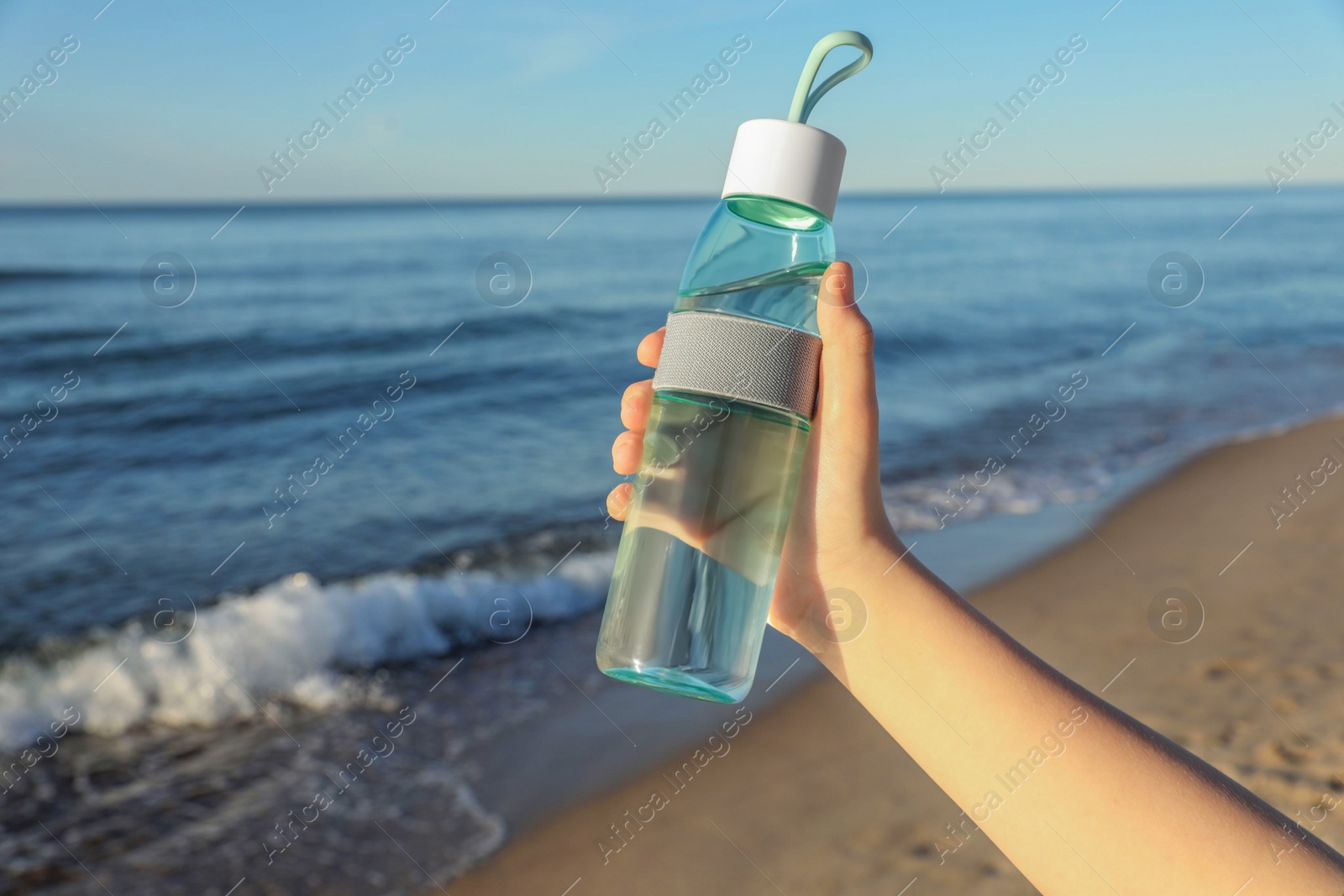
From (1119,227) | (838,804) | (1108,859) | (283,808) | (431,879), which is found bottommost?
(1119,227)

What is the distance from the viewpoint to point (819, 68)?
60.2 inches

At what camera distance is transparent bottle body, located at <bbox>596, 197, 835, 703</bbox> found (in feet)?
5.45

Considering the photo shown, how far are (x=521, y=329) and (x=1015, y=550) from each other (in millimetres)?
9430

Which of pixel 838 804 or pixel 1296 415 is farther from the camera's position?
pixel 1296 415

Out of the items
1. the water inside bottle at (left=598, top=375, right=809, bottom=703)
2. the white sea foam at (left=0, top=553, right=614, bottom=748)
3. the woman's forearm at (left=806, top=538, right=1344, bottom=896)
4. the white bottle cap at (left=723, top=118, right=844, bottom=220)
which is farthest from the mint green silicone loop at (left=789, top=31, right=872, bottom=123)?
the white sea foam at (left=0, top=553, right=614, bottom=748)

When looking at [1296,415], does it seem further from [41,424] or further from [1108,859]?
[41,424]

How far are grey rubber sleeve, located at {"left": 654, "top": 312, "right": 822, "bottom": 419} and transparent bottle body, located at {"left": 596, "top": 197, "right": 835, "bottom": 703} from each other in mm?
48

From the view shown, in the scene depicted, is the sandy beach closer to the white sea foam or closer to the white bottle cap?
the white sea foam

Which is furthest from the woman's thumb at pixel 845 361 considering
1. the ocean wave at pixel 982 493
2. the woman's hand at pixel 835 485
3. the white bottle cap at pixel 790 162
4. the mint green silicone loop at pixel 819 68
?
the ocean wave at pixel 982 493

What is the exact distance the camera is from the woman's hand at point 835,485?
1685 millimetres

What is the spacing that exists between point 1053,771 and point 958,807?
2.26 m

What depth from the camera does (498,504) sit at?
7223 mm

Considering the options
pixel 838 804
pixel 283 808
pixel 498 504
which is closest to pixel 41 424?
pixel 498 504

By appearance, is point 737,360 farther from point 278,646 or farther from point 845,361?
point 278,646
